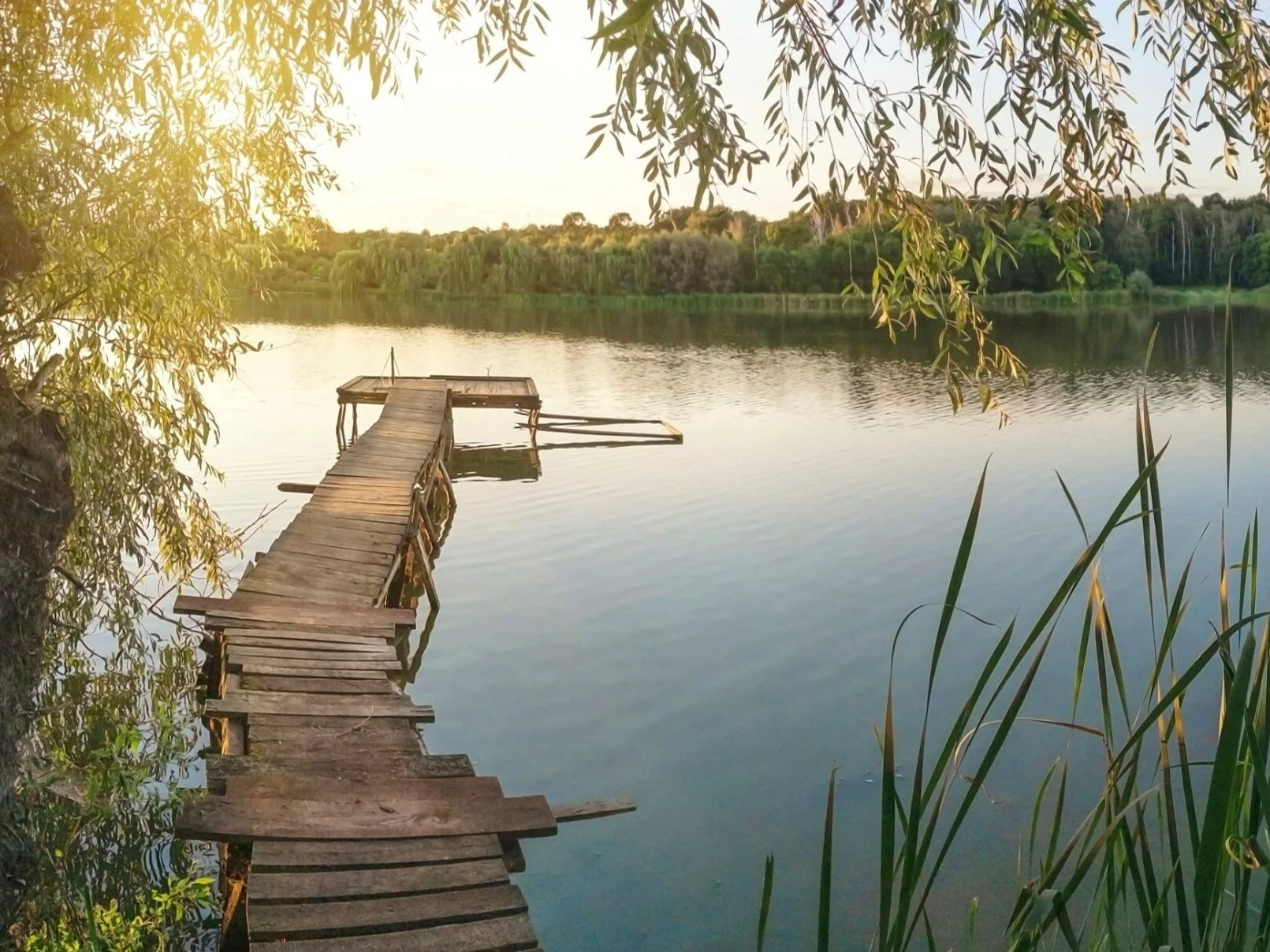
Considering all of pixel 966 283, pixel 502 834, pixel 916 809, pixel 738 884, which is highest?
pixel 966 283

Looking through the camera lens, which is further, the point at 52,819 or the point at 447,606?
the point at 447,606

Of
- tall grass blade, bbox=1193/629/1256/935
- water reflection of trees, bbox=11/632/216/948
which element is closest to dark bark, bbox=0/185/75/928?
water reflection of trees, bbox=11/632/216/948

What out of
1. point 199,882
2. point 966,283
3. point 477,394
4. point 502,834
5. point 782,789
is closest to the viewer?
point 966,283

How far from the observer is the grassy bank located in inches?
2331

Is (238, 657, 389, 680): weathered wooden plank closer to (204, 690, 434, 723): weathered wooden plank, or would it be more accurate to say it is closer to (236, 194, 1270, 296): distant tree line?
(204, 690, 434, 723): weathered wooden plank

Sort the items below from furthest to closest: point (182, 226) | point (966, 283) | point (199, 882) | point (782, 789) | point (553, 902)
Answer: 1. point (782, 789)
2. point (182, 226)
3. point (553, 902)
4. point (199, 882)
5. point (966, 283)

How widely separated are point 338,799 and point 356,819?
0.20 metres

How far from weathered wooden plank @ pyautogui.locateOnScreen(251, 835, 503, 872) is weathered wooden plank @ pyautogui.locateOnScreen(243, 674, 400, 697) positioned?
1.74m

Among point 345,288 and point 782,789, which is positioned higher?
point 345,288

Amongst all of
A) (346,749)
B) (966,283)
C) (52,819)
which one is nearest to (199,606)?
(52,819)

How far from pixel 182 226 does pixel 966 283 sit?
4.37 metres

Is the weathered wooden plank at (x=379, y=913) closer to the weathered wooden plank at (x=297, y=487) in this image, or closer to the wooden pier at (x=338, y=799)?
the wooden pier at (x=338, y=799)

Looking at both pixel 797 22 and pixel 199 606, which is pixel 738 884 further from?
pixel 797 22

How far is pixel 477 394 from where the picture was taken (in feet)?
66.2
